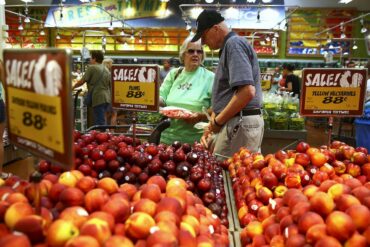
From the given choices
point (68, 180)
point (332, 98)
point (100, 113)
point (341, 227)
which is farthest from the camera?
point (100, 113)

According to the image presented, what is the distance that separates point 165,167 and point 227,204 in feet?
A: 1.28

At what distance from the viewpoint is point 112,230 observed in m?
1.17

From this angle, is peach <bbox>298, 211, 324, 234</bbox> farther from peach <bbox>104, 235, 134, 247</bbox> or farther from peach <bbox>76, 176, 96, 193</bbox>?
peach <bbox>76, 176, 96, 193</bbox>

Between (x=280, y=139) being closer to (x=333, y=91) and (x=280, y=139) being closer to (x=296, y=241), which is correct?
(x=333, y=91)

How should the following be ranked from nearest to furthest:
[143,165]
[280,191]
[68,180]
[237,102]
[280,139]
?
1. [68,180]
2. [280,191]
3. [143,165]
4. [237,102]
5. [280,139]

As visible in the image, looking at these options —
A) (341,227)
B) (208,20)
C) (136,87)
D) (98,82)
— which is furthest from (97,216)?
(98,82)

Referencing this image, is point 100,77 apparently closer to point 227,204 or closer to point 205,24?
point 205,24

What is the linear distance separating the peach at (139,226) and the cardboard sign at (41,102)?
10.0 inches

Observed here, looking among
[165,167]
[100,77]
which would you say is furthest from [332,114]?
[100,77]

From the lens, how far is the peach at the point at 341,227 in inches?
50.1

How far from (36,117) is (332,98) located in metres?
2.16

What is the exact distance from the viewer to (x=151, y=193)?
55.6 inches

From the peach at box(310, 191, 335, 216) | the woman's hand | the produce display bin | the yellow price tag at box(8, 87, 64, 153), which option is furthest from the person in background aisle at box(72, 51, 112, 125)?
the peach at box(310, 191, 335, 216)

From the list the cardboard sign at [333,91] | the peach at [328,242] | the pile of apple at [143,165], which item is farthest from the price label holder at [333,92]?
the peach at [328,242]
